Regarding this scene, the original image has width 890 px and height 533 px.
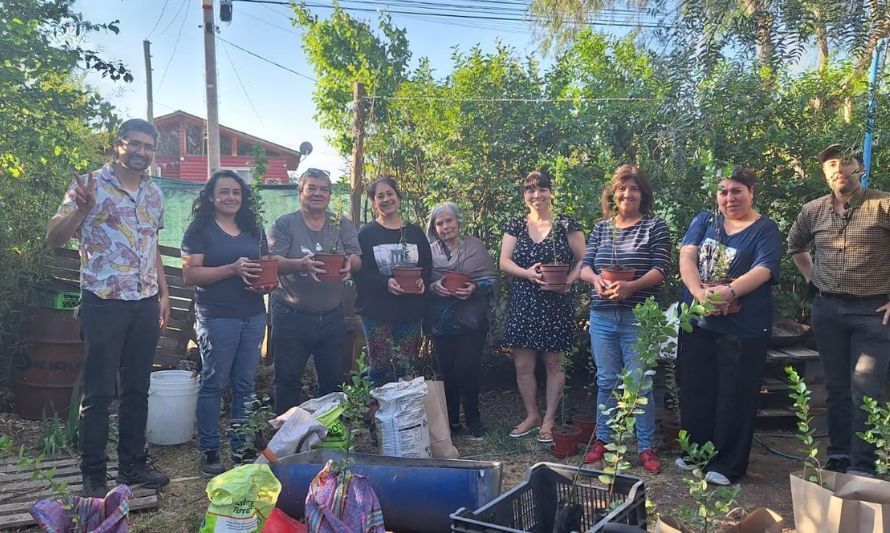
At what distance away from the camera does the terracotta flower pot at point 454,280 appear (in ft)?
12.7

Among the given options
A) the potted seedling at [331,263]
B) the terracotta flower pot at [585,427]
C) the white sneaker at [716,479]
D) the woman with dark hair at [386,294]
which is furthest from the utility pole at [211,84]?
the white sneaker at [716,479]

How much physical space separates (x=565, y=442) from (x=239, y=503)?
2.06 m

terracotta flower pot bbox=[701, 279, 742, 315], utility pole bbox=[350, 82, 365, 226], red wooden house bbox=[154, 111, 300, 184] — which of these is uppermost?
red wooden house bbox=[154, 111, 300, 184]

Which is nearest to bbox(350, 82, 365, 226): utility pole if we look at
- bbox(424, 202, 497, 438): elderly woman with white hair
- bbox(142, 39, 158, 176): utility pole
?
bbox(424, 202, 497, 438): elderly woman with white hair

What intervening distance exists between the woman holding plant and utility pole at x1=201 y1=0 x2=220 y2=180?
239 inches

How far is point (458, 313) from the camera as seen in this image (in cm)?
397

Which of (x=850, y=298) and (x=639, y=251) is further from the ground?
(x=639, y=251)

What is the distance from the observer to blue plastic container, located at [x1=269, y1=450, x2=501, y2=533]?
2627 mm

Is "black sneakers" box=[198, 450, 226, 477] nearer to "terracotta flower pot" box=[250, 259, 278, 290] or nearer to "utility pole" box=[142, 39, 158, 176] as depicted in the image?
"terracotta flower pot" box=[250, 259, 278, 290]

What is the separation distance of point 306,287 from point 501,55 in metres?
2.81

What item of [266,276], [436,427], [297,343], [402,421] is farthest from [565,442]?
[266,276]

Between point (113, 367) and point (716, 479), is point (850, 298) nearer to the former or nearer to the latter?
point (716, 479)

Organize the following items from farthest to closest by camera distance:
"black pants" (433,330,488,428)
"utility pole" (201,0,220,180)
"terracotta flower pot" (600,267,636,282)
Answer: "utility pole" (201,0,220,180), "black pants" (433,330,488,428), "terracotta flower pot" (600,267,636,282)

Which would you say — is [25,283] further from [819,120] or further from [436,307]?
[819,120]
